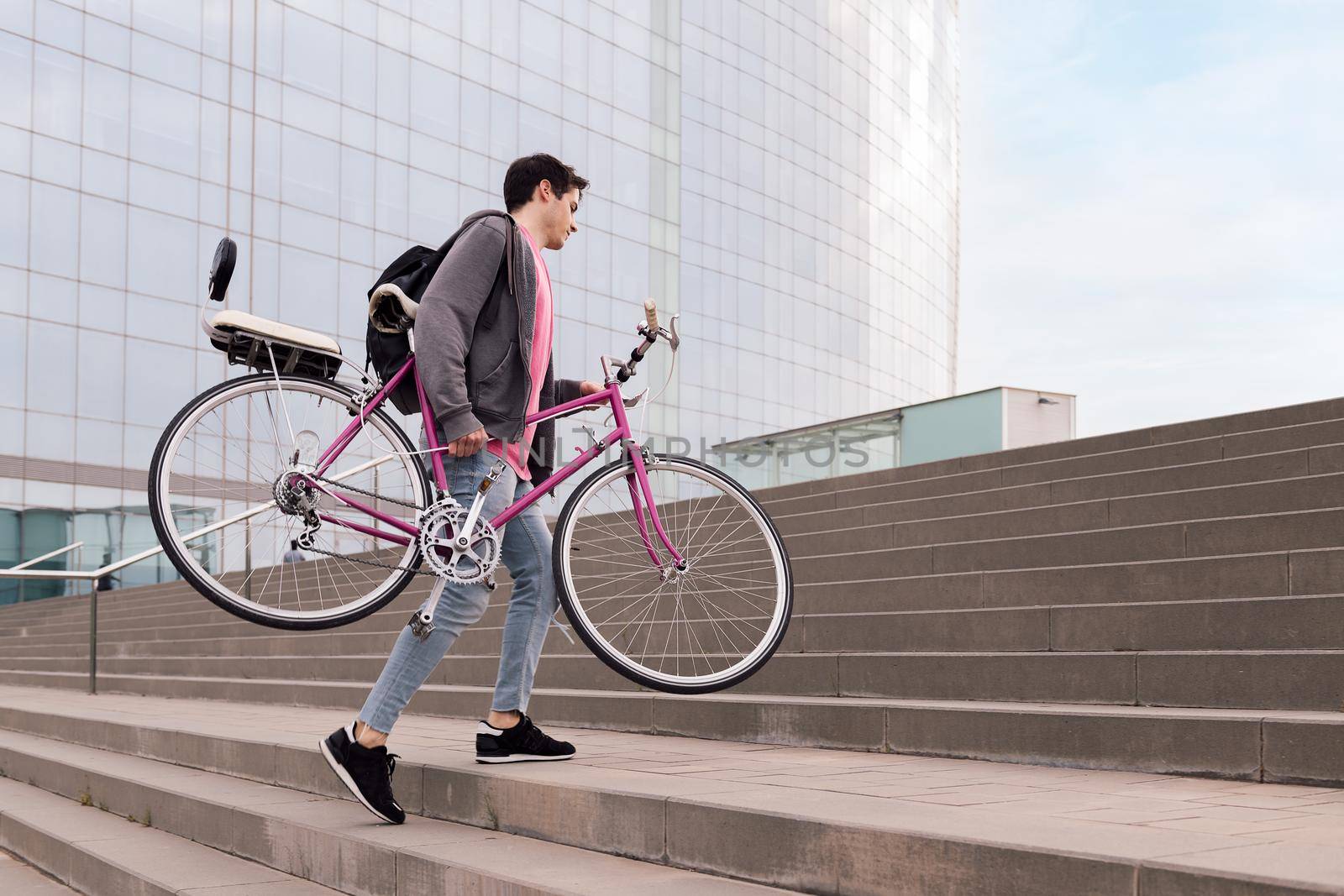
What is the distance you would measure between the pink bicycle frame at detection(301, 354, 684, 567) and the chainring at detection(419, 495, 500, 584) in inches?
1.9

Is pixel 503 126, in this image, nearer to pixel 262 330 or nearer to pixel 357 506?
pixel 262 330

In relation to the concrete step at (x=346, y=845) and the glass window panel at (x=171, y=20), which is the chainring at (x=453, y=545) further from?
the glass window panel at (x=171, y=20)

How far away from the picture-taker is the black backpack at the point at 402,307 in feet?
12.4

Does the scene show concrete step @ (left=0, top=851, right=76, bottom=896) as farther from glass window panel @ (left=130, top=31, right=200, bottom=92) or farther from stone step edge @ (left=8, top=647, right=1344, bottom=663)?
glass window panel @ (left=130, top=31, right=200, bottom=92)

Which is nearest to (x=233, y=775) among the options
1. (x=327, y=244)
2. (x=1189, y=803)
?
(x=1189, y=803)

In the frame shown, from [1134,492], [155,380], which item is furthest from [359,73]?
[1134,492]

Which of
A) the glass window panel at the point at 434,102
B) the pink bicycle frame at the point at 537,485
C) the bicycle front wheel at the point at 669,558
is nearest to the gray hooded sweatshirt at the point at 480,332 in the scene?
the pink bicycle frame at the point at 537,485

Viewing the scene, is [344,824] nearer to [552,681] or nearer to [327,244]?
[552,681]

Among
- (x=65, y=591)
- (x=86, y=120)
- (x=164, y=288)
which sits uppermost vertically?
(x=86, y=120)

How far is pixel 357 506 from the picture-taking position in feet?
12.4

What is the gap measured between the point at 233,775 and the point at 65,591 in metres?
26.0

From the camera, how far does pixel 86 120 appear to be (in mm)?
27812

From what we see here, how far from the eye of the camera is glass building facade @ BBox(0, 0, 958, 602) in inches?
1080

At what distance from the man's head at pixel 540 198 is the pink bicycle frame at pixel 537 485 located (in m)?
0.54
